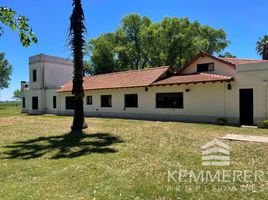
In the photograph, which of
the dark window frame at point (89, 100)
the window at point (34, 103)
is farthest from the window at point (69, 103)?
the window at point (34, 103)

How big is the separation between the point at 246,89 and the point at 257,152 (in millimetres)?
9327

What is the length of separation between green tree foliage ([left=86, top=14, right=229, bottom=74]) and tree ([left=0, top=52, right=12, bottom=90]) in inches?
1042

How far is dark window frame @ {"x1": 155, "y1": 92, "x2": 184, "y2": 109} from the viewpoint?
2154cm

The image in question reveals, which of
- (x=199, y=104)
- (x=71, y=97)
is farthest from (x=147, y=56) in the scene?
(x=199, y=104)

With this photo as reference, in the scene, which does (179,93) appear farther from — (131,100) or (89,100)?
(89,100)

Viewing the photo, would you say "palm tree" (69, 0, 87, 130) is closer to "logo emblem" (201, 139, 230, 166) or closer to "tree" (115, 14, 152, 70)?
"logo emblem" (201, 139, 230, 166)

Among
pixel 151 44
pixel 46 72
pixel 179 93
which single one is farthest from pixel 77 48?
pixel 151 44

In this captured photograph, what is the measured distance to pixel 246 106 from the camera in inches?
688

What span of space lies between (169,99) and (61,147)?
44.3 ft

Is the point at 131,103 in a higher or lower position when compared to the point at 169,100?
lower

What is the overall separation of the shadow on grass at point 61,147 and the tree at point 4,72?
56178 mm

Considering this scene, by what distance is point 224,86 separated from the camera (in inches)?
731

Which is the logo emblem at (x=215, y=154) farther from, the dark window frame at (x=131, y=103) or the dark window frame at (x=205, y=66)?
the dark window frame at (x=131, y=103)

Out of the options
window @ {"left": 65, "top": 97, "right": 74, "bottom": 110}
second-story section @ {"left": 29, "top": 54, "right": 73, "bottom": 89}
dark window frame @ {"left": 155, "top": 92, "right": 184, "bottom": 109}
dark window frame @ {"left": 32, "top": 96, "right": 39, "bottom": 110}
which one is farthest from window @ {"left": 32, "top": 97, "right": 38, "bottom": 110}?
dark window frame @ {"left": 155, "top": 92, "right": 184, "bottom": 109}
